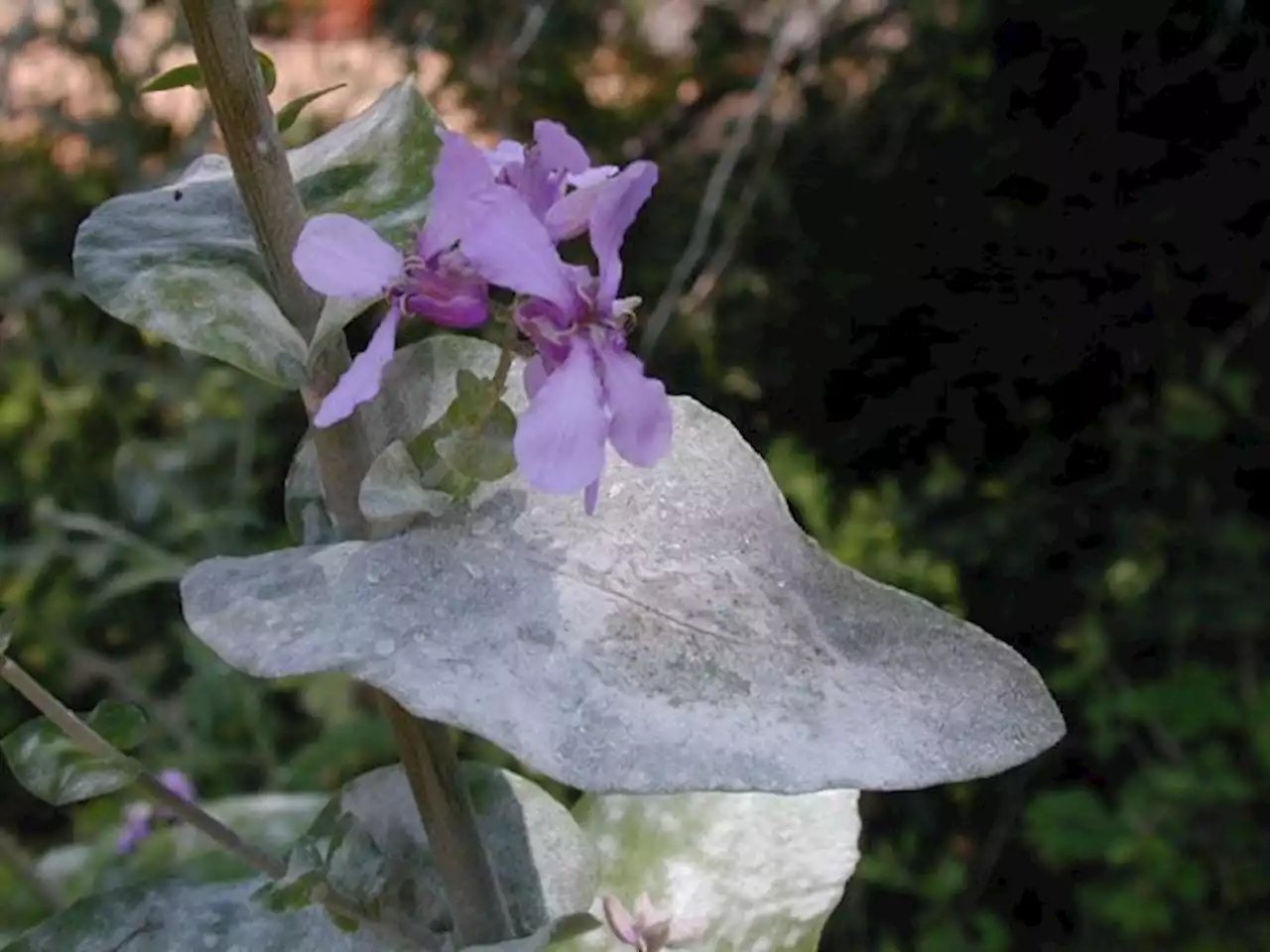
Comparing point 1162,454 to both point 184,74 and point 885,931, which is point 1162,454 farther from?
point 184,74

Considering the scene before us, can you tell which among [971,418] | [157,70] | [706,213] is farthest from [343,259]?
[157,70]

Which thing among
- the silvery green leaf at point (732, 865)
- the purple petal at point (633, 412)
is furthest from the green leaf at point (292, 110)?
the silvery green leaf at point (732, 865)

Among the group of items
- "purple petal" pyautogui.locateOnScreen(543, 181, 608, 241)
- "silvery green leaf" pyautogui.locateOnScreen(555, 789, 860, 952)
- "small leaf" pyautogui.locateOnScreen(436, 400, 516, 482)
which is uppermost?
"purple petal" pyautogui.locateOnScreen(543, 181, 608, 241)

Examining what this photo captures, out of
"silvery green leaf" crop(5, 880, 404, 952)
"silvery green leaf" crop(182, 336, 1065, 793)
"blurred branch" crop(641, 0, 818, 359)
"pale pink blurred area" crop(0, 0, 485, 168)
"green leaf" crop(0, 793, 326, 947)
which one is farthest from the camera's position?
"pale pink blurred area" crop(0, 0, 485, 168)

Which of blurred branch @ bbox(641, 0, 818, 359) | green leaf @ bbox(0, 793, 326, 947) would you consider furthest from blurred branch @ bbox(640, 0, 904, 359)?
green leaf @ bbox(0, 793, 326, 947)

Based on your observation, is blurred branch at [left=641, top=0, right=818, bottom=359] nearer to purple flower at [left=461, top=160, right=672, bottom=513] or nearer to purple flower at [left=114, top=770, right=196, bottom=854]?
purple flower at [left=114, top=770, right=196, bottom=854]

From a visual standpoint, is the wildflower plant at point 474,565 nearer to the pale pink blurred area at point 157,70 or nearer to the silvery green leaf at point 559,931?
the silvery green leaf at point 559,931
